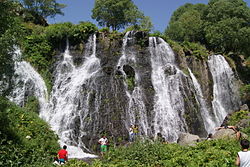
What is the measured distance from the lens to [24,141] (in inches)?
376

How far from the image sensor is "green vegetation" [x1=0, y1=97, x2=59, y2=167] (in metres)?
8.04

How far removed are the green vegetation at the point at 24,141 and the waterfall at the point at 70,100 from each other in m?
2.80

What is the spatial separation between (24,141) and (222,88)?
19.9 metres

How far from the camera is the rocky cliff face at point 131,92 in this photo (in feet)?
55.0

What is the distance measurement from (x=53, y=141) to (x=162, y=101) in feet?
33.2

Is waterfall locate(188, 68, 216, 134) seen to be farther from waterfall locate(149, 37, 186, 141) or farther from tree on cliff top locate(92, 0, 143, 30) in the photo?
tree on cliff top locate(92, 0, 143, 30)

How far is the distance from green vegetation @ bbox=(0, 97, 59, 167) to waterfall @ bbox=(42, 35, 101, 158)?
9.19 ft

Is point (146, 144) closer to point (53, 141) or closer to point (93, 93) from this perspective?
point (53, 141)

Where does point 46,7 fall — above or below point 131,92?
above

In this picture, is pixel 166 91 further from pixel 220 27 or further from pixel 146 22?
pixel 146 22

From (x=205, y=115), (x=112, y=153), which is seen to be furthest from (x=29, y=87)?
(x=205, y=115)

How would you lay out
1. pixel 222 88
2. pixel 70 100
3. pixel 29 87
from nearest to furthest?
1. pixel 70 100
2. pixel 29 87
3. pixel 222 88

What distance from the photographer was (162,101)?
19.3 meters

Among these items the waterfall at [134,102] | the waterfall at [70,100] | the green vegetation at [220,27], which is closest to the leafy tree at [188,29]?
the green vegetation at [220,27]
